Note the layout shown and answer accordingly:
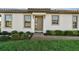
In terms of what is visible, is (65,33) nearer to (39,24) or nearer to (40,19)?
(39,24)

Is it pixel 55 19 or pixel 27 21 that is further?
pixel 55 19

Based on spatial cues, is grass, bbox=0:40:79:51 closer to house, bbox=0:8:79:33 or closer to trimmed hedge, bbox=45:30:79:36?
trimmed hedge, bbox=45:30:79:36

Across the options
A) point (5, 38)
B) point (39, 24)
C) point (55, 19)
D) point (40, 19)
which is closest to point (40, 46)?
point (5, 38)

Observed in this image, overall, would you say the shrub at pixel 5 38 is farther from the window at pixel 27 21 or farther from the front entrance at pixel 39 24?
the window at pixel 27 21

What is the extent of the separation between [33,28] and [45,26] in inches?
74.7

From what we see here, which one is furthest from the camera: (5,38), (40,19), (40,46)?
(40,19)

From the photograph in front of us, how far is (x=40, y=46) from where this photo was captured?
35.8ft

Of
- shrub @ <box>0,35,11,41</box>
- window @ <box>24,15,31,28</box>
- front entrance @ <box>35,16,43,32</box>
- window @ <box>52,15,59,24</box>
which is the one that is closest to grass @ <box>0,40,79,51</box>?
shrub @ <box>0,35,11,41</box>

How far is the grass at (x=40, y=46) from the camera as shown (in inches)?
407

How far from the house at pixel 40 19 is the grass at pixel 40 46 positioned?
2281 millimetres

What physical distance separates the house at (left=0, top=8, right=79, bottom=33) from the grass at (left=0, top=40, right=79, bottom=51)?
2281 mm

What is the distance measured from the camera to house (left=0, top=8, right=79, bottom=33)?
14.5 m

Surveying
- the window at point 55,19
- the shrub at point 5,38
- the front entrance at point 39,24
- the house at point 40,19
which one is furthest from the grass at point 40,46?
the window at point 55,19

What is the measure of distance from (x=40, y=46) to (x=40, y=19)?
5.52 m
